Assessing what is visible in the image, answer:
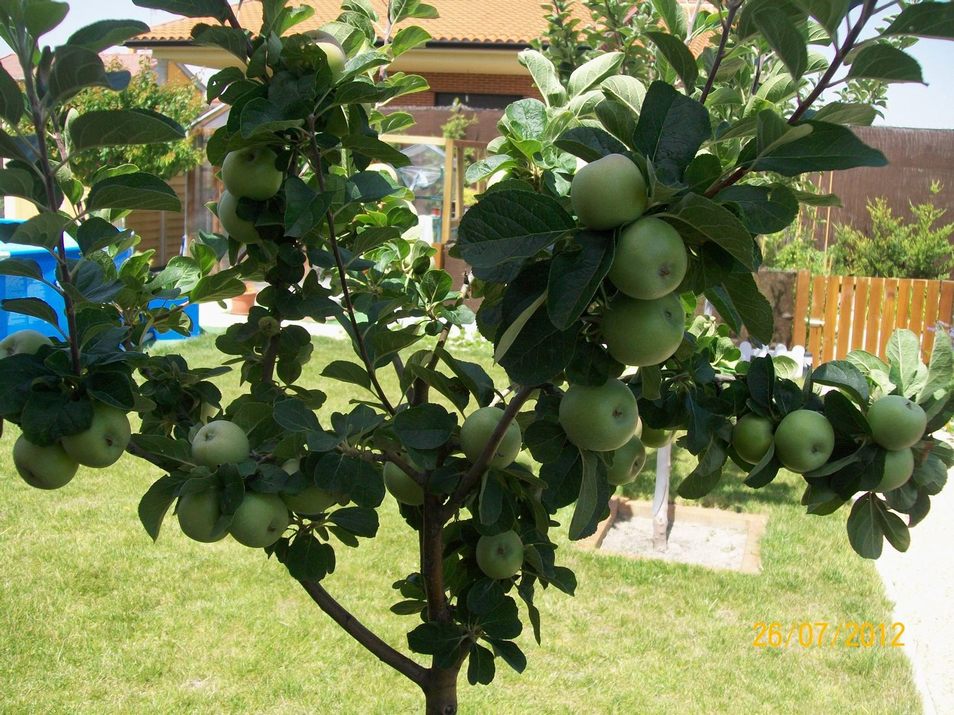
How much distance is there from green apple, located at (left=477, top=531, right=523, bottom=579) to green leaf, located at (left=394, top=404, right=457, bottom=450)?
0.20 meters

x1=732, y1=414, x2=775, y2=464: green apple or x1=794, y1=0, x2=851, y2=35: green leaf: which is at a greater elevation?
x1=794, y1=0, x2=851, y2=35: green leaf

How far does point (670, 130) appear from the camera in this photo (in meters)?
0.71

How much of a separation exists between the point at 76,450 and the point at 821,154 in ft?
2.55

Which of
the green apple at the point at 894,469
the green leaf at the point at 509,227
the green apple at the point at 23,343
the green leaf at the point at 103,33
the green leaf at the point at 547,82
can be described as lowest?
the green apple at the point at 894,469

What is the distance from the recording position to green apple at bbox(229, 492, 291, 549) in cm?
98

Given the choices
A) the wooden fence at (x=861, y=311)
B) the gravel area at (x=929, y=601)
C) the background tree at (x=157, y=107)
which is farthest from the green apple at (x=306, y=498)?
the background tree at (x=157, y=107)

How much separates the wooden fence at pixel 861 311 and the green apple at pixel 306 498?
6.13 meters

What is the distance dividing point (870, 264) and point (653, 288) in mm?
10023

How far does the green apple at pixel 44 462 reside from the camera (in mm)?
959

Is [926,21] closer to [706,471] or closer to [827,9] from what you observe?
[827,9]

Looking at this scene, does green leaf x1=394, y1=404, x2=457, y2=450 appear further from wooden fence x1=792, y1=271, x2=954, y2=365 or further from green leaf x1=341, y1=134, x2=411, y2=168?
wooden fence x1=792, y1=271, x2=954, y2=365

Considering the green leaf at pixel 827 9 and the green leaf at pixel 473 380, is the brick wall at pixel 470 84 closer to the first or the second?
Result: the green leaf at pixel 473 380

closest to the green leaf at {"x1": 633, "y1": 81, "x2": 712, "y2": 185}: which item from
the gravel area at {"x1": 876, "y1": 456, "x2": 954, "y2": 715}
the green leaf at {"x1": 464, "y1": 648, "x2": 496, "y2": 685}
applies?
the green leaf at {"x1": 464, "y1": 648, "x2": 496, "y2": 685}
